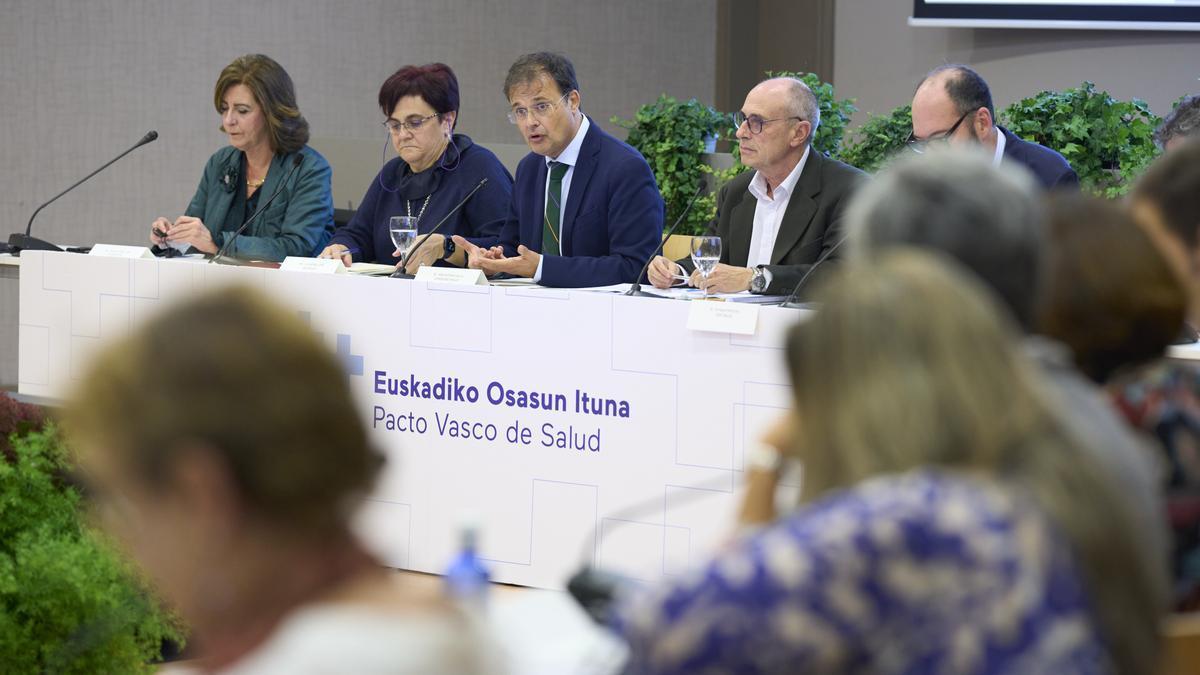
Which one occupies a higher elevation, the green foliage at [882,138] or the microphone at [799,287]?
the green foliage at [882,138]

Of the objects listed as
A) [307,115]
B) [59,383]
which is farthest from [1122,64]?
[59,383]

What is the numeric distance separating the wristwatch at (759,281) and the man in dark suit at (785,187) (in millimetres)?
250

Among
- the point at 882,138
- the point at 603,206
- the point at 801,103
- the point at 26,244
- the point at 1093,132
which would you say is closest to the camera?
the point at 801,103

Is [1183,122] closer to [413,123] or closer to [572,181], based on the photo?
[572,181]

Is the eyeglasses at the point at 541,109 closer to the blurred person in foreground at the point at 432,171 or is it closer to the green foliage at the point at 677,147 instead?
the blurred person in foreground at the point at 432,171

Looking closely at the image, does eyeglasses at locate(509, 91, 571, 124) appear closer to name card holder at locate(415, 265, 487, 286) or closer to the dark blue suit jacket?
the dark blue suit jacket

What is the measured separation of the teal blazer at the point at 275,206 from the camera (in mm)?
4531

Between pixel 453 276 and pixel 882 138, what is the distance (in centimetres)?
255

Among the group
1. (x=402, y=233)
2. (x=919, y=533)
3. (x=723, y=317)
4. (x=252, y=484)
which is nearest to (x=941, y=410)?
(x=919, y=533)

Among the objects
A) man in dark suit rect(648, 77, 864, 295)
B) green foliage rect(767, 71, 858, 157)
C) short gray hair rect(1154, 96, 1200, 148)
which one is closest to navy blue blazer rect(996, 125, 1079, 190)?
short gray hair rect(1154, 96, 1200, 148)

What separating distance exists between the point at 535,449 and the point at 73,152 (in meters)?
4.50

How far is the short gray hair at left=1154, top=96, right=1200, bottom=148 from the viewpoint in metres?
4.00

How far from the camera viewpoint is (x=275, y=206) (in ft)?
15.3

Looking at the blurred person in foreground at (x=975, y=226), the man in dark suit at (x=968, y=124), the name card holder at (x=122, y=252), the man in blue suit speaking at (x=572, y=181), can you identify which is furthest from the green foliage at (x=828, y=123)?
the blurred person in foreground at (x=975, y=226)
